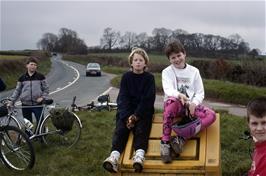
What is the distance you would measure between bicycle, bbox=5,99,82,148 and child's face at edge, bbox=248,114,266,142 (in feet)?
18.8

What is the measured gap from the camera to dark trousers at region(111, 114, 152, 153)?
5.54m

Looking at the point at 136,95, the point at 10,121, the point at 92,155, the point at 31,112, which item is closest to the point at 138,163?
the point at 136,95

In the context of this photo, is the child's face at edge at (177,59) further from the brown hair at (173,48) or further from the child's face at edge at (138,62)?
the child's face at edge at (138,62)

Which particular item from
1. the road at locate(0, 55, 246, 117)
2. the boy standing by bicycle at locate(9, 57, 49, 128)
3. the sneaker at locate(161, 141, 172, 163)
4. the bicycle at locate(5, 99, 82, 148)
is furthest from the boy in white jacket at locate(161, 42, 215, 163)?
the road at locate(0, 55, 246, 117)

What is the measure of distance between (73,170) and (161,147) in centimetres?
245

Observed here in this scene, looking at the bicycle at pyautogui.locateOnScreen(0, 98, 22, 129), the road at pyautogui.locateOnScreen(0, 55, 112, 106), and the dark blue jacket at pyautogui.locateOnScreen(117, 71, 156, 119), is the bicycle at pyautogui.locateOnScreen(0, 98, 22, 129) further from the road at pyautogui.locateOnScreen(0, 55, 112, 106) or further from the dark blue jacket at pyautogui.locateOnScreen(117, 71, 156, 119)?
the road at pyautogui.locateOnScreen(0, 55, 112, 106)

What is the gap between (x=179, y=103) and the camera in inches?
217

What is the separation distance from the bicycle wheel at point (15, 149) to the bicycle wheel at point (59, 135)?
1.17 meters

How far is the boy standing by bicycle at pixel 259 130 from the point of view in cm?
323

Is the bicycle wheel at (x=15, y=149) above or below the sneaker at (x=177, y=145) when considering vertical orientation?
below

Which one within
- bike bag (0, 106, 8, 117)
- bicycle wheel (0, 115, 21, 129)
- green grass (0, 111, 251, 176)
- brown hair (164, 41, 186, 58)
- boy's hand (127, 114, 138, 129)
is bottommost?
green grass (0, 111, 251, 176)

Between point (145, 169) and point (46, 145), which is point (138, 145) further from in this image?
point (46, 145)

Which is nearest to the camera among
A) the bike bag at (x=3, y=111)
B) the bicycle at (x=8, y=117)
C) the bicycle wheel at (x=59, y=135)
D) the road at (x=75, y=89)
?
the bike bag at (x=3, y=111)

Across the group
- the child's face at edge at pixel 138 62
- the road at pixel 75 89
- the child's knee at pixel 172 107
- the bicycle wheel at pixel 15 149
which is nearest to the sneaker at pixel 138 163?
the child's knee at pixel 172 107
